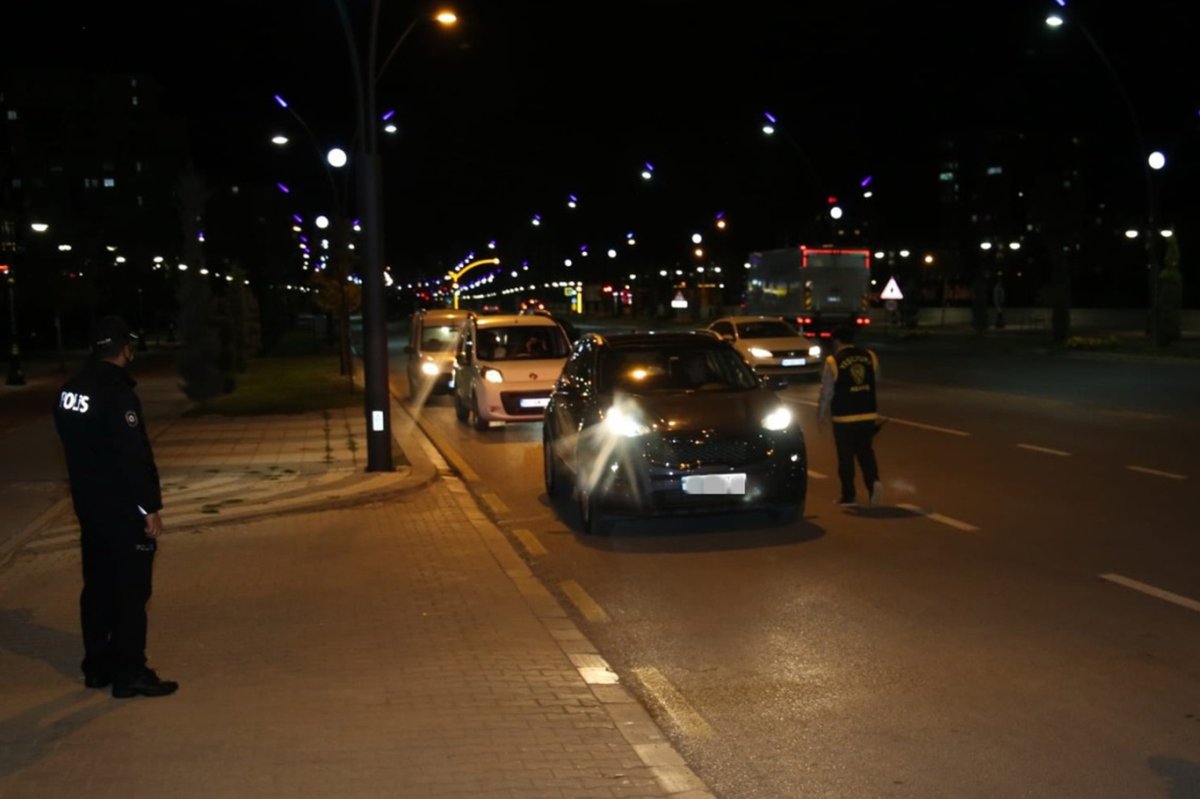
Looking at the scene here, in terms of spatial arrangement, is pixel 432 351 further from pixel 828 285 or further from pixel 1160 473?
pixel 828 285

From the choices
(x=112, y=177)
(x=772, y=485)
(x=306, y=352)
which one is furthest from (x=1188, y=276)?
(x=112, y=177)

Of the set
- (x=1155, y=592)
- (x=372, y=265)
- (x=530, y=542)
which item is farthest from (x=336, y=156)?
(x=1155, y=592)

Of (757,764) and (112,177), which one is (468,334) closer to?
(757,764)

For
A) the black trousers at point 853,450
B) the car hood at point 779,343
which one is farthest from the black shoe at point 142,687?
the car hood at point 779,343

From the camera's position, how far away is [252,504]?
13484 millimetres

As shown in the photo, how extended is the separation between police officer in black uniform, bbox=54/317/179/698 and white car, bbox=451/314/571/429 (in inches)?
519

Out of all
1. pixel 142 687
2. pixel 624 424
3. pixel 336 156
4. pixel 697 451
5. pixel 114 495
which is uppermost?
pixel 336 156

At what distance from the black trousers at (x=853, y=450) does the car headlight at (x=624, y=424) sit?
7.42ft

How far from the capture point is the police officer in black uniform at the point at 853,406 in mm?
12359

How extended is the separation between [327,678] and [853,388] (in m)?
6.67

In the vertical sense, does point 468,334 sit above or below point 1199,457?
above

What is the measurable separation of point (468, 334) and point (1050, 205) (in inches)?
1238

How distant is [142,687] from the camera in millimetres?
6660

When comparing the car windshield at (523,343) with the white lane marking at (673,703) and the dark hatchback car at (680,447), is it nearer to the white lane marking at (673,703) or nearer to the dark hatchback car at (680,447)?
the dark hatchback car at (680,447)
